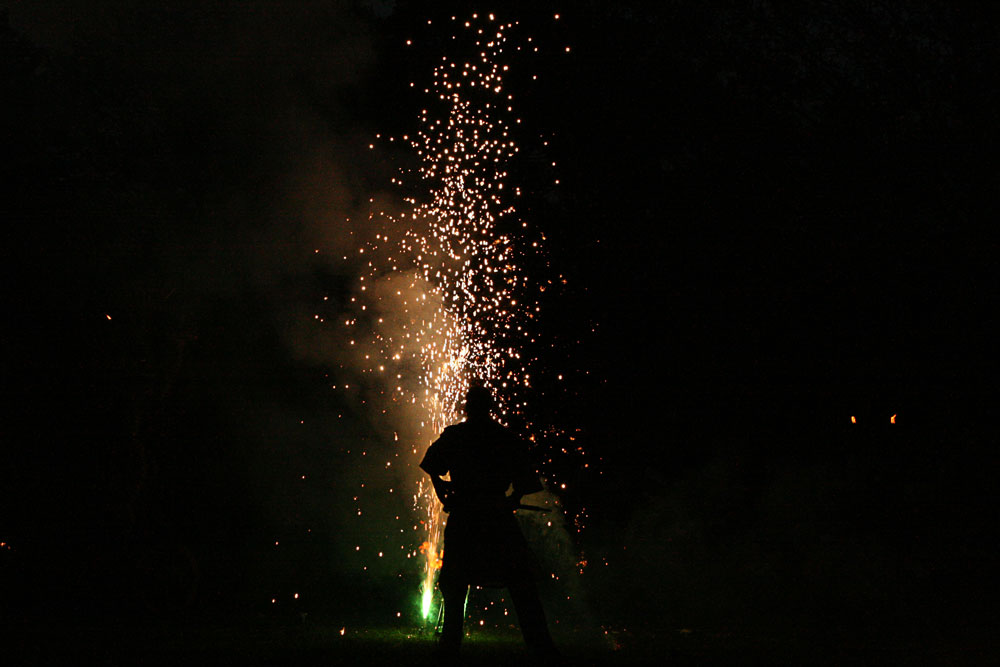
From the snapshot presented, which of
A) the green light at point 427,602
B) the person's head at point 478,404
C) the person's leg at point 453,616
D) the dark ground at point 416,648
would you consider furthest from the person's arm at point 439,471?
the green light at point 427,602

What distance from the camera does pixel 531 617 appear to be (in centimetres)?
416

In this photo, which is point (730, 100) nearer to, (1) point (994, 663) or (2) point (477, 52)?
A: (2) point (477, 52)

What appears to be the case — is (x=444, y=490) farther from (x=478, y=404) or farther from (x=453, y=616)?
(x=453, y=616)

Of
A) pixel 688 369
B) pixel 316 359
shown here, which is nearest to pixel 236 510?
pixel 316 359

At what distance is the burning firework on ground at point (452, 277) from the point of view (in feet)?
32.4

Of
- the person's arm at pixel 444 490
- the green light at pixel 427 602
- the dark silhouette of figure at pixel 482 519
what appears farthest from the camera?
the green light at pixel 427 602

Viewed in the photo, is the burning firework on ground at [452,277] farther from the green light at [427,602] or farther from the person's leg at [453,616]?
the person's leg at [453,616]

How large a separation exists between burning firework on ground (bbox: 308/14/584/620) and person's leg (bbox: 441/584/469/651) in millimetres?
4495

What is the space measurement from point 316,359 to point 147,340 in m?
1.90

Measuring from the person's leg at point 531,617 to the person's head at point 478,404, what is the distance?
0.84 metres

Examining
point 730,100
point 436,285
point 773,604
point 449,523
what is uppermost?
point 730,100

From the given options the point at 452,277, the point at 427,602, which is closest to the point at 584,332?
the point at 452,277

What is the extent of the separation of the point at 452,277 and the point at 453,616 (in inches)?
253

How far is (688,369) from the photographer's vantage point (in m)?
10.1
